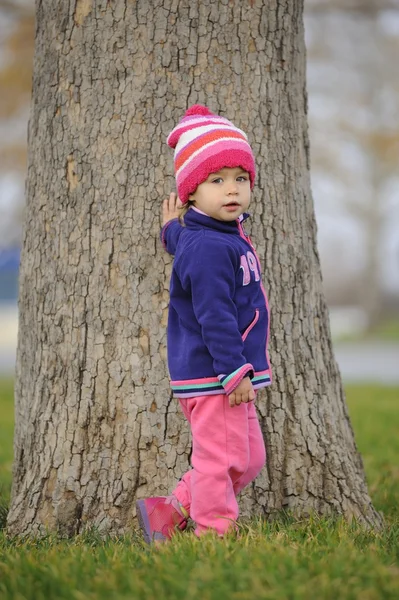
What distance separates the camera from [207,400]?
3.03 metres

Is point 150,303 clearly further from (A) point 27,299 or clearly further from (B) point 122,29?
(B) point 122,29

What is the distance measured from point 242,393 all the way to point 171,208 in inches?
38.1

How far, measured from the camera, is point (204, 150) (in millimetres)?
3035

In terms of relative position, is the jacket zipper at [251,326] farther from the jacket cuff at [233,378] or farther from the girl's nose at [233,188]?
the girl's nose at [233,188]

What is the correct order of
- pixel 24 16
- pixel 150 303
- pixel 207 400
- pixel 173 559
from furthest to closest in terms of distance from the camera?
1. pixel 24 16
2. pixel 150 303
3. pixel 207 400
4. pixel 173 559

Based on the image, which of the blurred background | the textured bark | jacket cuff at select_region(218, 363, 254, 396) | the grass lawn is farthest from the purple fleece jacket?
the blurred background

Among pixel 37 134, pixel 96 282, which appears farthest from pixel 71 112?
pixel 96 282

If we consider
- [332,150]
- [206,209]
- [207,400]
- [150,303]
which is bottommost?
[207,400]

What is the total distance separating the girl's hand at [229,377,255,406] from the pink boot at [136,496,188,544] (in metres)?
0.60

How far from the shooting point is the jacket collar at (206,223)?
10.2 feet

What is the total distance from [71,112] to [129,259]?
2.52ft

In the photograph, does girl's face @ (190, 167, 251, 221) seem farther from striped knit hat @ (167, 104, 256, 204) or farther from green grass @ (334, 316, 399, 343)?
green grass @ (334, 316, 399, 343)

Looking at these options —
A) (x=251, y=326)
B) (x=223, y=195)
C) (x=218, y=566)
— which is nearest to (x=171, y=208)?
(x=223, y=195)

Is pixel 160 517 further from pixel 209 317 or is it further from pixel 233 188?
pixel 233 188
